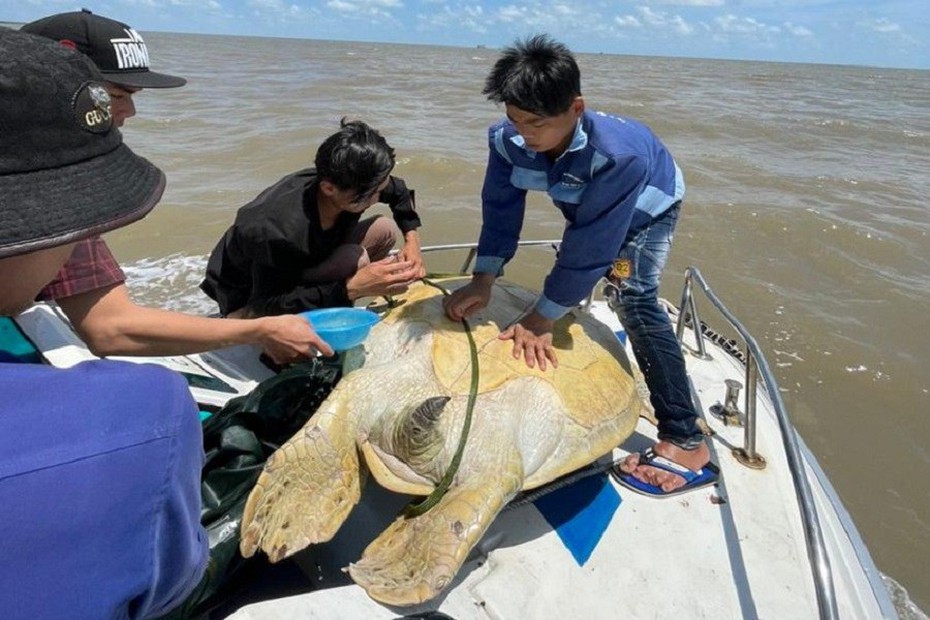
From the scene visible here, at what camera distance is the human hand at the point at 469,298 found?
220 cm

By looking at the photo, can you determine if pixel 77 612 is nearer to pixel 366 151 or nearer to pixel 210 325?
pixel 210 325

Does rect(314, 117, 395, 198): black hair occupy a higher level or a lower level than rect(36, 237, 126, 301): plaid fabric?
higher

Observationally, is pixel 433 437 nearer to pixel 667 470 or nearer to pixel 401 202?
pixel 667 470

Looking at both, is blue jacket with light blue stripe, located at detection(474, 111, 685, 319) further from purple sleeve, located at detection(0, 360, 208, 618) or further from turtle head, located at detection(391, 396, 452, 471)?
purple sleeve, located at detection(0, 360, 208, 618)

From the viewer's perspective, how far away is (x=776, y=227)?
748cm

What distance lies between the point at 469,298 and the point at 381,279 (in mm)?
424

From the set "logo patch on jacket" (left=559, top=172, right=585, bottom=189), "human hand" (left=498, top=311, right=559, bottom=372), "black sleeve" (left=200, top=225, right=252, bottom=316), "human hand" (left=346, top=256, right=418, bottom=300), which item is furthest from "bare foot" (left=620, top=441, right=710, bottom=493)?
"black sleeve" (left=200, top=225, right=252, bottom=316)

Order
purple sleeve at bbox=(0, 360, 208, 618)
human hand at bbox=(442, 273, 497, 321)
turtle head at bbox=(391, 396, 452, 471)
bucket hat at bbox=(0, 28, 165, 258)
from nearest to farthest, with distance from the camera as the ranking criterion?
purple sleeve at bbox=(0, 360, 208, 618) < bucket hat at bbox=(0, 28, 165, 258) < turtle head at bbox=(391, 396, 452, 471) < human hand at bbox=(442, 273, 497, 321)

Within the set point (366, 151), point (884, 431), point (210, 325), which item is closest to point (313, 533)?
point (210, 325)

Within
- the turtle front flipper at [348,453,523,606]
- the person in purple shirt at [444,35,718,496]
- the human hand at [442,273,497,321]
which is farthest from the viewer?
the human hand at [442,273,497,321]

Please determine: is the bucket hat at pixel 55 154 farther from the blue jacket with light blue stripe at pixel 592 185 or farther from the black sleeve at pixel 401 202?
the black sleeve at pixel 401 202

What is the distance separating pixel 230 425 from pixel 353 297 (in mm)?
800

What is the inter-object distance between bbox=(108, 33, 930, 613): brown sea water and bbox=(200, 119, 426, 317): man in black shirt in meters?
2.62

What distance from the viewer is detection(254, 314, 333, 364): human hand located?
1750 millimetres
